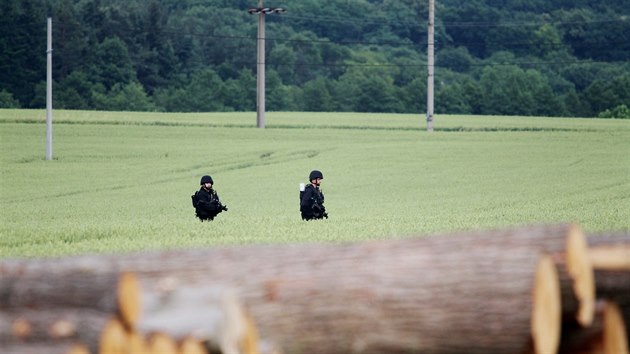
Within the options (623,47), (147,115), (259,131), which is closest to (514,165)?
(259,131)

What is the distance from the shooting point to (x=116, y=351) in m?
7.16

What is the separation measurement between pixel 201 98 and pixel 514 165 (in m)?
42.1

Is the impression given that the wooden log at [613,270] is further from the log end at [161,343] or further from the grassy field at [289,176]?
the grassy field at [289,176]

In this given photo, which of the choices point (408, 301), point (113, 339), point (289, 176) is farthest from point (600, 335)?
point (289, 176)

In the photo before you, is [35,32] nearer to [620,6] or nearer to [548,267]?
→ [620,6]

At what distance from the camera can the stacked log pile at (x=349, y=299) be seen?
6832 millimetres

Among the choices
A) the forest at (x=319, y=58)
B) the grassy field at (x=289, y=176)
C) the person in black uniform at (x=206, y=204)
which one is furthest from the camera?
the forest at (x=319, y=58)

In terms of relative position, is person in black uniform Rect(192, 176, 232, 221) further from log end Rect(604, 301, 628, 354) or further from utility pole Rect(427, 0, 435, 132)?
utility pole Rect(427, 0, 435, 132)

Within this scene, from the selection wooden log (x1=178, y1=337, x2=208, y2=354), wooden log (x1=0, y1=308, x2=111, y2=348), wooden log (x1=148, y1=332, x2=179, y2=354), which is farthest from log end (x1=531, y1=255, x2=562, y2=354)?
wooden log (x1=0, y1=308, x2=111, y2=348)

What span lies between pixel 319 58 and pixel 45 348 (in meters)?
94.1

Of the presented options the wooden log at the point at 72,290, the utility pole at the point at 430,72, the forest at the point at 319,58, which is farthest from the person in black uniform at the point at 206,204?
the forest at the point at 319,58

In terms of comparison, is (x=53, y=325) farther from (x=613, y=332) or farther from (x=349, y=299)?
(x=613, y=332)

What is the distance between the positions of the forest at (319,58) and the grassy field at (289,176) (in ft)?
55.3

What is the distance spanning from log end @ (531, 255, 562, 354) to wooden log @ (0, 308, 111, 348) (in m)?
2.33
